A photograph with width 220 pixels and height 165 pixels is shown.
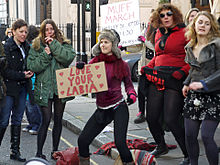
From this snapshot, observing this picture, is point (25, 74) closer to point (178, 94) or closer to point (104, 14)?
point (178, 94)

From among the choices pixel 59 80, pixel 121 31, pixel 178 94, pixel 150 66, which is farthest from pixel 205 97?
pixel 121 31

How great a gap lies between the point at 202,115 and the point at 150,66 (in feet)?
3.89

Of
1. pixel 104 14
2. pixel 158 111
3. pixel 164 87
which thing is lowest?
Result: pixel 158 111

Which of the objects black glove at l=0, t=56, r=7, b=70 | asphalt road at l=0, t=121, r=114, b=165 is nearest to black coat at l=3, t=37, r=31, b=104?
black glove at l=0, t=56, r=7, b=70

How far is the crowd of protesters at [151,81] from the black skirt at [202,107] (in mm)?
10

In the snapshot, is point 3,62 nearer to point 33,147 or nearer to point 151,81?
point 33,147

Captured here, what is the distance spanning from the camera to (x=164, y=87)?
190 inches

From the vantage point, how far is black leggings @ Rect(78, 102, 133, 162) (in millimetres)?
4240

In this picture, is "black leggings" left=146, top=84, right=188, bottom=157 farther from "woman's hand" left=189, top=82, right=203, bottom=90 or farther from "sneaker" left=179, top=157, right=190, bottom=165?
"woman's hand" left=189, top=82, right=203, bottom=90

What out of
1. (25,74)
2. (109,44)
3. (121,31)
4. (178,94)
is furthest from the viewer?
(121,31)

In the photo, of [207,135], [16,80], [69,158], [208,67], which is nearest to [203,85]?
[208,67]

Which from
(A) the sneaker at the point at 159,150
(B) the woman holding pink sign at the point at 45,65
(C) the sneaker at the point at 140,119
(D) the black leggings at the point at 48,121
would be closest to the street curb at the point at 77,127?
(A) the sneaker at the point at 159,150

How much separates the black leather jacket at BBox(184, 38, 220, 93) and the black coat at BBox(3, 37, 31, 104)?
2266 mm

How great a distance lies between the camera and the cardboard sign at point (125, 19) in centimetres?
→ 729
